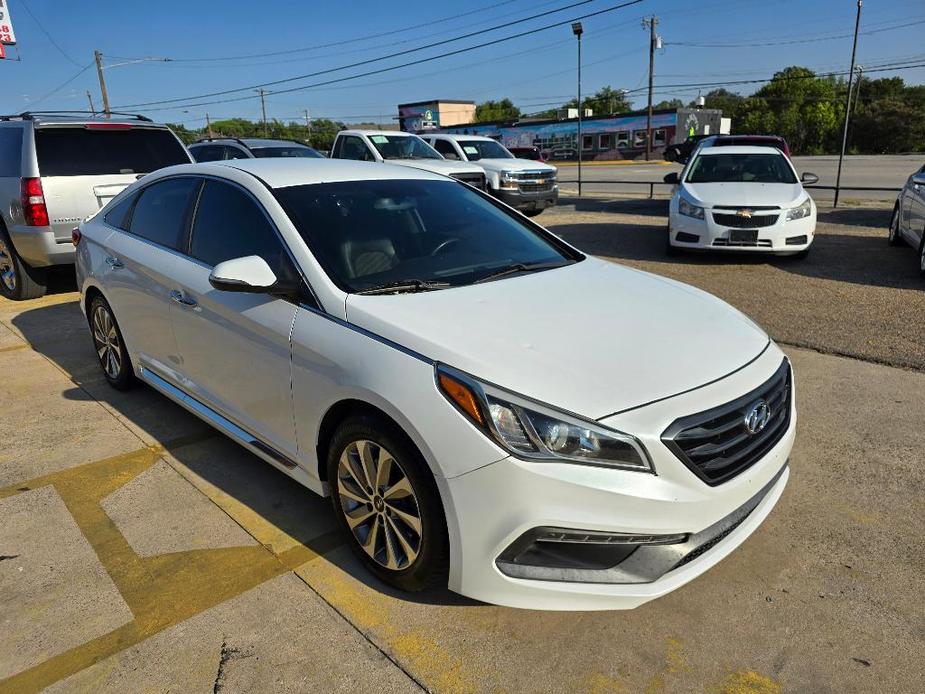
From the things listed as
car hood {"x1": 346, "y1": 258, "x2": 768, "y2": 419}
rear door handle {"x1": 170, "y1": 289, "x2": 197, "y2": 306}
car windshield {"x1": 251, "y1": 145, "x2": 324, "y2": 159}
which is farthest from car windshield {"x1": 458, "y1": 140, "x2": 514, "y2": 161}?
car hood {"x1": 346, "y1": 258, "x2": 768, "y2": 419}

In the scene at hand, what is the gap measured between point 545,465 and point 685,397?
21.6 inches

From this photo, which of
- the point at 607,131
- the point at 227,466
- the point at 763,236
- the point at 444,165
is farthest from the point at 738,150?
the point at 607,131

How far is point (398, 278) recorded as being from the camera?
2992mm

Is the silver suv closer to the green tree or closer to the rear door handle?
the rear door handle

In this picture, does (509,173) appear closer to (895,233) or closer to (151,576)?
(895,233)

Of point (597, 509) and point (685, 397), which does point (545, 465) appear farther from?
point (685, 397)

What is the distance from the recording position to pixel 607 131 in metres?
59.2

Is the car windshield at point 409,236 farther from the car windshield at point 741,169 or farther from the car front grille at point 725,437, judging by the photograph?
the car windshield at point 741,169

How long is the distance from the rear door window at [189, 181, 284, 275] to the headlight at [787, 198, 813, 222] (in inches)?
290

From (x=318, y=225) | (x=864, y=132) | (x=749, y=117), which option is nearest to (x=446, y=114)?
(x=749, y=117)

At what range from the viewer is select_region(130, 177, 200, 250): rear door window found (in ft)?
12.4

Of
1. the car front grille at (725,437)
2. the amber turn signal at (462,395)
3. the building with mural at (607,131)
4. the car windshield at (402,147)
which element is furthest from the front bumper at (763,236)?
the building with mural at (607,131)

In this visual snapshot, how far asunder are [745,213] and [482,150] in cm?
898

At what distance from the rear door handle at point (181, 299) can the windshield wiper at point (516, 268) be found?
4.96ft
